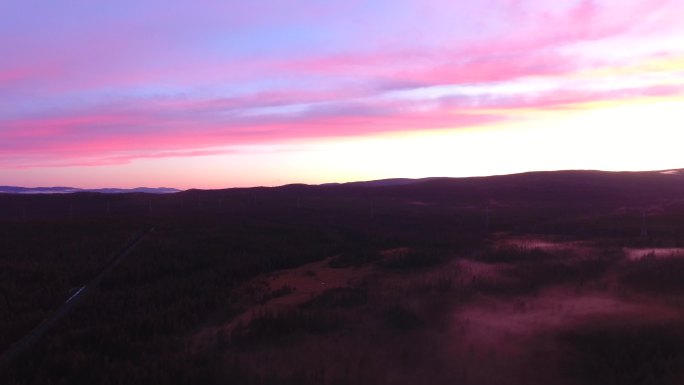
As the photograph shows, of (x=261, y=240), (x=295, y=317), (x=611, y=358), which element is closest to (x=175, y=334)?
(x=295, y=317)

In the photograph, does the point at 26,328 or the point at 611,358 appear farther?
the point at 26,328

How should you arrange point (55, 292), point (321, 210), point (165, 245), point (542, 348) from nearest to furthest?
1. point (542, 348)
2. point (55, 292)
3. point (165, 245)
4. point (321, 210)

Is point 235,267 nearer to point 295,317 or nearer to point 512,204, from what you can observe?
point 295,317

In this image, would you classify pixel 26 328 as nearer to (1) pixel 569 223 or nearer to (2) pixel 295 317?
(2) pixel 295 317

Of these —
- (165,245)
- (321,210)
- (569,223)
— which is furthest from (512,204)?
(165,245)

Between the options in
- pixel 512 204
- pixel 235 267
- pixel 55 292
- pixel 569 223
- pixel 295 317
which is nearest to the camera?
pixel 295 317

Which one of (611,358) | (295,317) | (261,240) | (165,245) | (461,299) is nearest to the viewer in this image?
(611,358)
